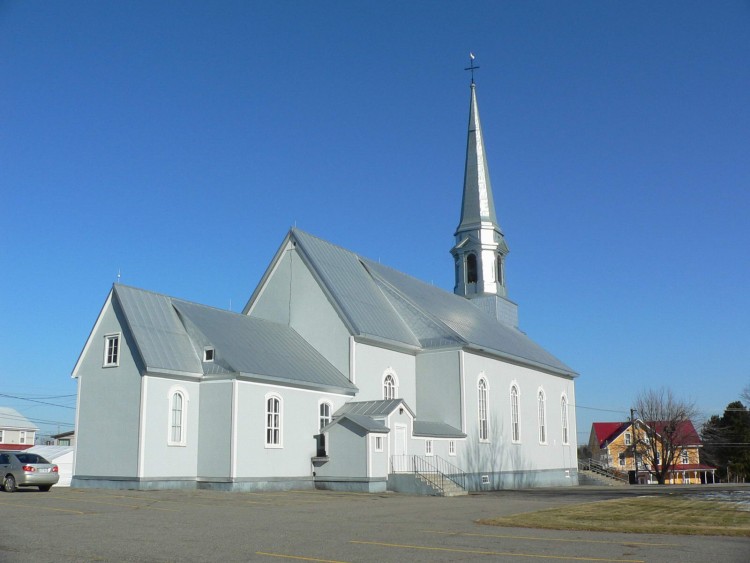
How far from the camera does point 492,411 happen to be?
129 ft

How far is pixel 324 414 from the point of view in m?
32.5

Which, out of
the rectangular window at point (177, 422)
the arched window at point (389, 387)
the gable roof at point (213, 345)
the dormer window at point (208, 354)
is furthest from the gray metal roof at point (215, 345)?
the arched window at point (389, 387)

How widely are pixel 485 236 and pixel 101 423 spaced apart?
30562 mm

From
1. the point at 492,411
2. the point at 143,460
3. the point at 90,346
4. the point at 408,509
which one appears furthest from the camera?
the point at 492,411

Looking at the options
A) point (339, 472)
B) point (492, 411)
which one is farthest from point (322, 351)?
point (492, 411)

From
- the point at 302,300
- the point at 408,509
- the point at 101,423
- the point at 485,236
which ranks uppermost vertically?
the point at 485,236

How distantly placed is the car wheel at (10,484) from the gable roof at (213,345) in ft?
→ 18.1

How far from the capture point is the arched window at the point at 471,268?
53.1 metres

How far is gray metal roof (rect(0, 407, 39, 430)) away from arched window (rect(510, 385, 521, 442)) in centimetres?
5918

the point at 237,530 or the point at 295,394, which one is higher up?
the point at 295,394

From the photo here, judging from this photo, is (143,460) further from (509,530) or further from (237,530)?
(509,530)

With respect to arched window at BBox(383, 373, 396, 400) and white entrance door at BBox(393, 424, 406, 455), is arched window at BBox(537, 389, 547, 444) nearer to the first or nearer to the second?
arched window at BBox(383, 373, 396, 400)

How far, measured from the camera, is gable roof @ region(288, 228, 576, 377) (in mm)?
36062

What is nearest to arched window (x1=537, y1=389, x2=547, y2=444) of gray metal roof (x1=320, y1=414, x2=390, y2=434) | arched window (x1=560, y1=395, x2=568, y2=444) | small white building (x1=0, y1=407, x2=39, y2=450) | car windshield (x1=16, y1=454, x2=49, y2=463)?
arched window (x1=560, y1=395, x2=568, y2=444)
